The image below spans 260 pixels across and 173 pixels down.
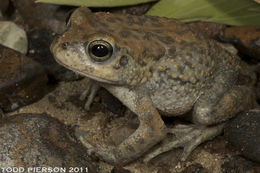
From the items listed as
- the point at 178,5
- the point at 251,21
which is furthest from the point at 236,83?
the point at 178,5

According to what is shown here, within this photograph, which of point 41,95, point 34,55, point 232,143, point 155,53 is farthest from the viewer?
point 34,55

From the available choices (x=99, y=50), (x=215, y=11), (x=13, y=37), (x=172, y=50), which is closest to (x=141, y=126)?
(x=172, y=50)

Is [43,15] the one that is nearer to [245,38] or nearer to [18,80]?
[18,80]

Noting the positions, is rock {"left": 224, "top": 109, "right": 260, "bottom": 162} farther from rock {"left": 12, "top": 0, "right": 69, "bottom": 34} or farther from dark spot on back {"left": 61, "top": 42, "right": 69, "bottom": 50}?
rock {"left": 12, "top": 0, "right": 69, "bottom": 34}

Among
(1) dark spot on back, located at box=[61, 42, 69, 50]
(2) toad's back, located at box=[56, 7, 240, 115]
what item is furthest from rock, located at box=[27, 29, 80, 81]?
(1) dark spot on back, located at box=[61, 42, 69, 50]

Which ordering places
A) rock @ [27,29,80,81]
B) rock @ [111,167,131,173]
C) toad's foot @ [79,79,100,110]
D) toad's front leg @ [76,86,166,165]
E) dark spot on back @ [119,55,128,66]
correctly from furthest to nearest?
rock @ [27,29,80,81], toad's foot @ [79,79,100,110], rock @ [111,167,131,173], toad's front leg @ [76,86,166,165], dark spot on back @ [119,55,128,66]

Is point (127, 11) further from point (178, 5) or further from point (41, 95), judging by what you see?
point (41, 95)

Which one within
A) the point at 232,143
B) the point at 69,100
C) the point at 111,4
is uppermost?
the point at 111,4

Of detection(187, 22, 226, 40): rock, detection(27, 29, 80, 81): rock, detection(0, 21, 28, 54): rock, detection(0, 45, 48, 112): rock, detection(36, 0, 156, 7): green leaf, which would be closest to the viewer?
detection(0, 45, 48, 112): rock

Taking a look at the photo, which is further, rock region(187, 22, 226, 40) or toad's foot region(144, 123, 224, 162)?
rock region(187, 22, 226, 40)
